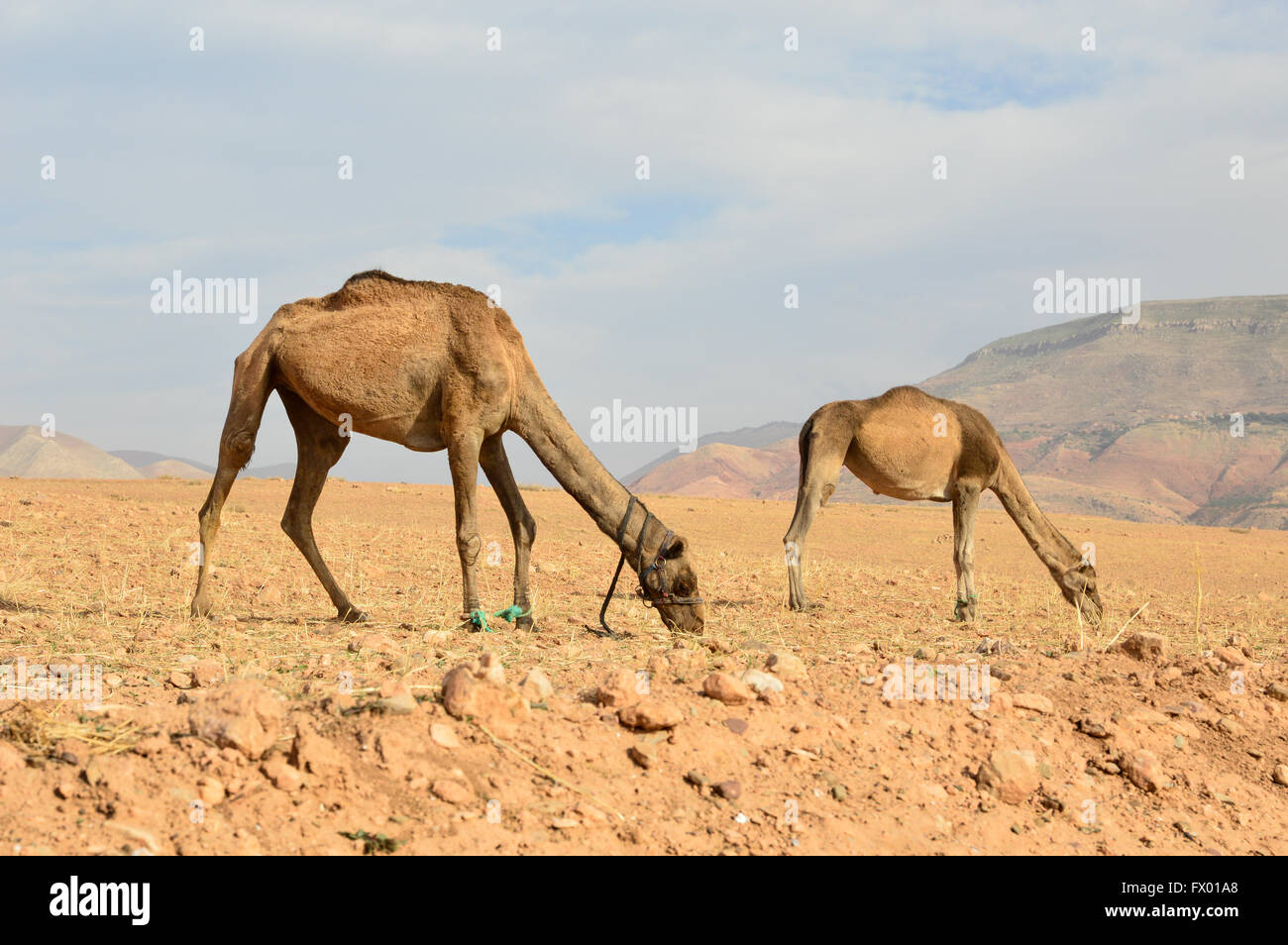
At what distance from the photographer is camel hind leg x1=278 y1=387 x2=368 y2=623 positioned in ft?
29.3

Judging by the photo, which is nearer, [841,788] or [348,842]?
[348,842]

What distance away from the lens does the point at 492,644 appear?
718 centimetres

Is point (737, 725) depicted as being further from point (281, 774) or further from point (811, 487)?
point (811, 487)

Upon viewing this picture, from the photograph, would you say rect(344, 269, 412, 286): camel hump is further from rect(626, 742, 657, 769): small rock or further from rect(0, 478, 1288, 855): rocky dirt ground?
rect(626, 742, 657, 769): small rock

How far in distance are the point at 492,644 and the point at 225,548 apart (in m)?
6.41

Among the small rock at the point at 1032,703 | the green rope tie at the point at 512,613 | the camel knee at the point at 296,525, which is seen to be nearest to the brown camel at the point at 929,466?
the green rope tie at the point at 512,613

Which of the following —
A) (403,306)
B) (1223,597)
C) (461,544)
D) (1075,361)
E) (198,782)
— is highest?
(1075,361)

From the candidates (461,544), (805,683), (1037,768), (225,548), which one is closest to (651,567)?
(461,544)

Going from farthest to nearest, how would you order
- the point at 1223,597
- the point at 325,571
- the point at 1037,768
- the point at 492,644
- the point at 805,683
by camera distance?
the point at 1223,597, the point at 325,571, the point at 492,644, the point at 805,683, the point at 1037,768

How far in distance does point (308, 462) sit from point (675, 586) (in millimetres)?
3485

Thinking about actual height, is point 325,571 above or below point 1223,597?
above

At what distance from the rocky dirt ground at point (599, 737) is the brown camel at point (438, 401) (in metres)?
0.54

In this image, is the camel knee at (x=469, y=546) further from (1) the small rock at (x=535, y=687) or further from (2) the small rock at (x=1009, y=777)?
(2) the small rock at (x=1009, y=777)

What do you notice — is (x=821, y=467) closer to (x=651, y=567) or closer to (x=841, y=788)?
(x=651, y=567)
